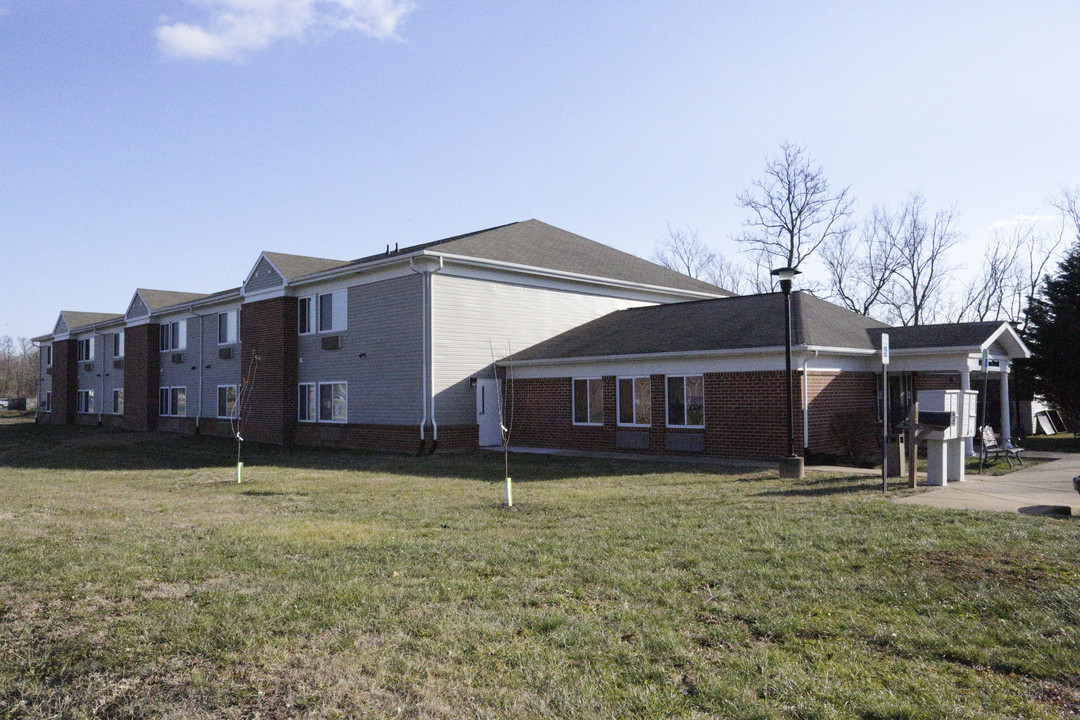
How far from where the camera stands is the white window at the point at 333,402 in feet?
82.4

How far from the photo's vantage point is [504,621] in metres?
5.77

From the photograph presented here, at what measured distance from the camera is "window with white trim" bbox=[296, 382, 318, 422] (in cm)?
2647

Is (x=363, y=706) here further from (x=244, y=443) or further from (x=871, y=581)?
→ (x=244, y=443)

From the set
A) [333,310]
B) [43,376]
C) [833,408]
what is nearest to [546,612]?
[833,408]

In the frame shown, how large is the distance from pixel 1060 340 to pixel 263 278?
1044 inches

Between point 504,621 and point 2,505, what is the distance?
10975 millimetres

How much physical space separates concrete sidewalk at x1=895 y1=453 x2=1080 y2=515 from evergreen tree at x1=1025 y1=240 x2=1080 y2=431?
10.8 meters

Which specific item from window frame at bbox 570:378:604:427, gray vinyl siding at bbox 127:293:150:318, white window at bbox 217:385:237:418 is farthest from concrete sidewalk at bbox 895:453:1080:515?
gray vinyl siding at bbox 127:293:150:318

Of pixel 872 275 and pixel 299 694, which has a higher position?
pixel 872 275

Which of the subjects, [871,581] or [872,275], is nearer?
[871,581]

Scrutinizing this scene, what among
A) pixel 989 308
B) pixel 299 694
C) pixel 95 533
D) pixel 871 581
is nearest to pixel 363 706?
pixel 299 694

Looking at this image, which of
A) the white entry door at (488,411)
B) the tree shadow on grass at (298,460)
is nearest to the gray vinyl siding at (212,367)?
the tree shadow on grass at (298,460)

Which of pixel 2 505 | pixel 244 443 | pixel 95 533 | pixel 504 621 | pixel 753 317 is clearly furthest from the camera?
pixel 244 443

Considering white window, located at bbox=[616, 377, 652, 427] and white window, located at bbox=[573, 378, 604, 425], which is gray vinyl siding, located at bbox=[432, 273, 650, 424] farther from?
white window, located at bbox=[616, 377, 652, 427]
